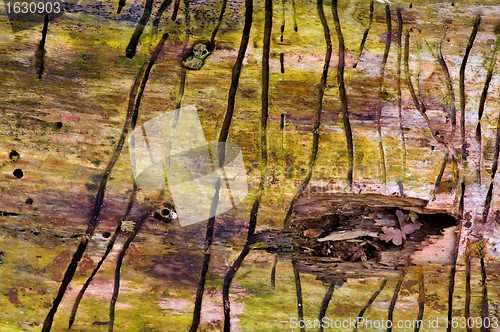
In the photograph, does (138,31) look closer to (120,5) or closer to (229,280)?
(120,5)

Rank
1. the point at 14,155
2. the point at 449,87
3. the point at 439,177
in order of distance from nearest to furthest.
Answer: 1. the point at 14,155
2. the point at 439,177
3. the point at 449,87

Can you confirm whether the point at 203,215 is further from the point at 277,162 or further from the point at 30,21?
the point at 30,21

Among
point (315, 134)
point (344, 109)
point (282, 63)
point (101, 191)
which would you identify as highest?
point (282, 63)

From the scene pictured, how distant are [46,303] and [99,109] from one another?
1264 millimetres

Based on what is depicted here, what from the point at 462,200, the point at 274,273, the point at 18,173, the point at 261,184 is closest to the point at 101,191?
the point at 18,173

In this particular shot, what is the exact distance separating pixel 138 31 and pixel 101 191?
41.7 inches

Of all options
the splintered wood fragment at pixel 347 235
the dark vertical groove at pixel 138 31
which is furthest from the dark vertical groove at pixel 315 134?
the dark vertical groove at pixel 138 31

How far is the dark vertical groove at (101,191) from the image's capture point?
2895mm

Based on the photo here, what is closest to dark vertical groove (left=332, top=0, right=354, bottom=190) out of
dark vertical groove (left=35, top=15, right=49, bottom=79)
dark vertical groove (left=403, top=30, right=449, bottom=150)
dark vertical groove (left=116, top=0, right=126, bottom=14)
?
dark vertical groove (left=403, top=30, right=449, bottom=150)

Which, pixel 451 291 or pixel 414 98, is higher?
pixel 414 98

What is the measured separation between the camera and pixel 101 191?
2895mm

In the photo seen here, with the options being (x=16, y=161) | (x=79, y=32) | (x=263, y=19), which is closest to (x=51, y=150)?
(x=16, y=161)

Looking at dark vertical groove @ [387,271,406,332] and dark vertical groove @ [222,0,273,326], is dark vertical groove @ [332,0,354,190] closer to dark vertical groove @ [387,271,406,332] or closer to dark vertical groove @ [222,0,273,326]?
dark vertical groove @ [222,0,273,326]

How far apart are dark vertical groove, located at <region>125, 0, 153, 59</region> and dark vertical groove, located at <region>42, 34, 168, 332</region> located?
0.43 feet
